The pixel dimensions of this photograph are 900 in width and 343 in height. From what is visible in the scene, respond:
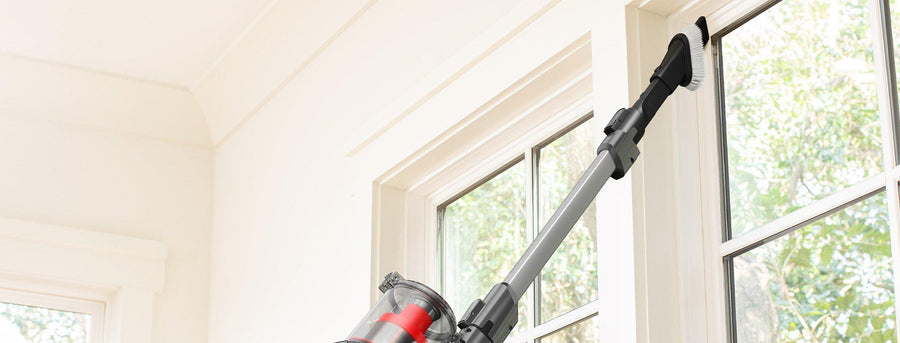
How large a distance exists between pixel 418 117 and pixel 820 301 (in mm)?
1206

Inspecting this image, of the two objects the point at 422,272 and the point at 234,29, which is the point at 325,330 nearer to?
the point at 422,272

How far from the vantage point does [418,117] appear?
8.94 ft

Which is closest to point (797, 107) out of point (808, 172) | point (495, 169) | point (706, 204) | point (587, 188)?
point (808, 172)

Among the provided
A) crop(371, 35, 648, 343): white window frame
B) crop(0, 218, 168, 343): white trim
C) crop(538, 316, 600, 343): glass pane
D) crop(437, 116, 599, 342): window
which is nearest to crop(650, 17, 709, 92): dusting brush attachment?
crop(371, 35, 648, 343): white window frame

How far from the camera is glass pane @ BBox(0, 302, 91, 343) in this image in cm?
353

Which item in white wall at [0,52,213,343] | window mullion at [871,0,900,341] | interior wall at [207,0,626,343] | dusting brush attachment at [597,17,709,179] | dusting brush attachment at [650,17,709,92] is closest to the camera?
dusting brush attachment at [597,17,709,179]

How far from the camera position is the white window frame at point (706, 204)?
185 centimetres

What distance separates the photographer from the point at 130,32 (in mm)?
3471

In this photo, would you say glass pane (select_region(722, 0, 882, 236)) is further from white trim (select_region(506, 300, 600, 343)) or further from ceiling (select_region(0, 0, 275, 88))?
ceiling (select_region(0, 0, 275, 88))

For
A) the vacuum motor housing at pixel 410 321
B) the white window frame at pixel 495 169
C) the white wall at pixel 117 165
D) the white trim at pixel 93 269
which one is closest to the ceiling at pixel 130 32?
the white wall at pixel 117 165

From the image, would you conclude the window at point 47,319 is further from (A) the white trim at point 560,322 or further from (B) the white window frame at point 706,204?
(B) the white window frame at point 706,204

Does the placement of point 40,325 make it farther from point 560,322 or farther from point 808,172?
point 808,172

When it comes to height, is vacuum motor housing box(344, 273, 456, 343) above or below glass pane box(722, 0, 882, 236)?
below

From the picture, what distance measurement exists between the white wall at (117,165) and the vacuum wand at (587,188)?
2.62 metres
